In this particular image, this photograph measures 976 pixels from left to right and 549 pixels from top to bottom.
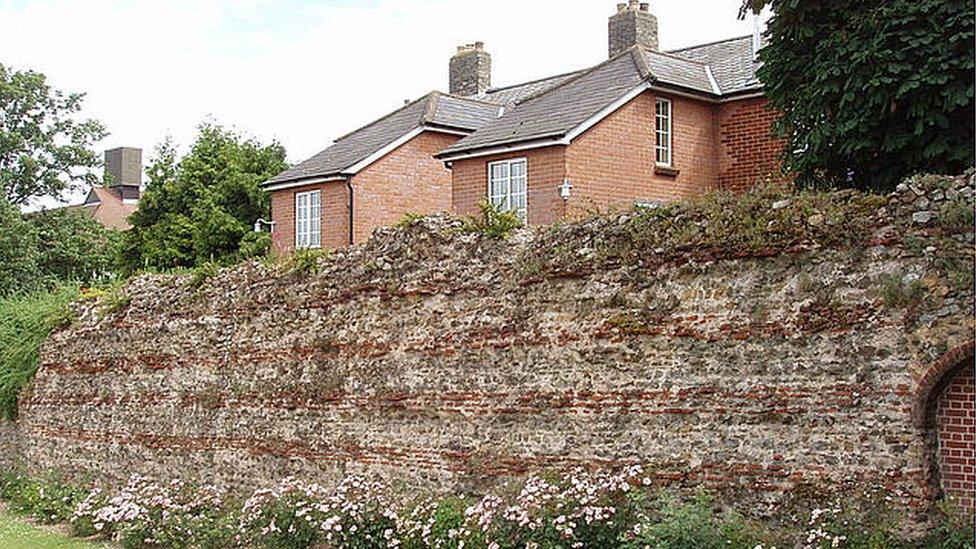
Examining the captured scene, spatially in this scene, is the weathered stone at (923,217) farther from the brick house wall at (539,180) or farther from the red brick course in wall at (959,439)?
the brick house wall at (539,180)

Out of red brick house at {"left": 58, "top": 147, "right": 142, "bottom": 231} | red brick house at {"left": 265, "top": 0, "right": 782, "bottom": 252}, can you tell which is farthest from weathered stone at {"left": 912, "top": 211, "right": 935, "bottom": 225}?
red brick house at {"left": 58, "top": 147, "right": 142, "bottom": 231}

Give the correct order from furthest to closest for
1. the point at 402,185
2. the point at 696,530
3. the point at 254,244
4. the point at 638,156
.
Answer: the point at 254,244 < the point at 402,185 < the point at 638,156 < the point at 696,530

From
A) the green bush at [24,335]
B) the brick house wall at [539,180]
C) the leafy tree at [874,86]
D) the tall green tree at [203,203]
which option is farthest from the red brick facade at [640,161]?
the tall green tree at [203,203]

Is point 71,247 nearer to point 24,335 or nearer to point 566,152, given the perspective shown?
point 24,335

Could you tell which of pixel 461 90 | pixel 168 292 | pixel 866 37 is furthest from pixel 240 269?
pixel 461 90

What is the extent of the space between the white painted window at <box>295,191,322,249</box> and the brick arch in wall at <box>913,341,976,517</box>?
2054 centimetres

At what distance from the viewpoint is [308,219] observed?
30.4 metres

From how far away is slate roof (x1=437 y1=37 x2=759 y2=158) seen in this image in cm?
2475

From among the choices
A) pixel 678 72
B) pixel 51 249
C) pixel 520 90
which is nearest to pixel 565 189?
pixel 678 72

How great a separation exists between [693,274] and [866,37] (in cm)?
413

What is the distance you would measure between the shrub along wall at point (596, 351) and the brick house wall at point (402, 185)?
368 inches

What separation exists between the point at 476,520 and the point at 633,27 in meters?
22.8

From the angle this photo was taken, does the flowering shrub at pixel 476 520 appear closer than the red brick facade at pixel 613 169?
Yes

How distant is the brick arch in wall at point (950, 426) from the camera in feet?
35.4
